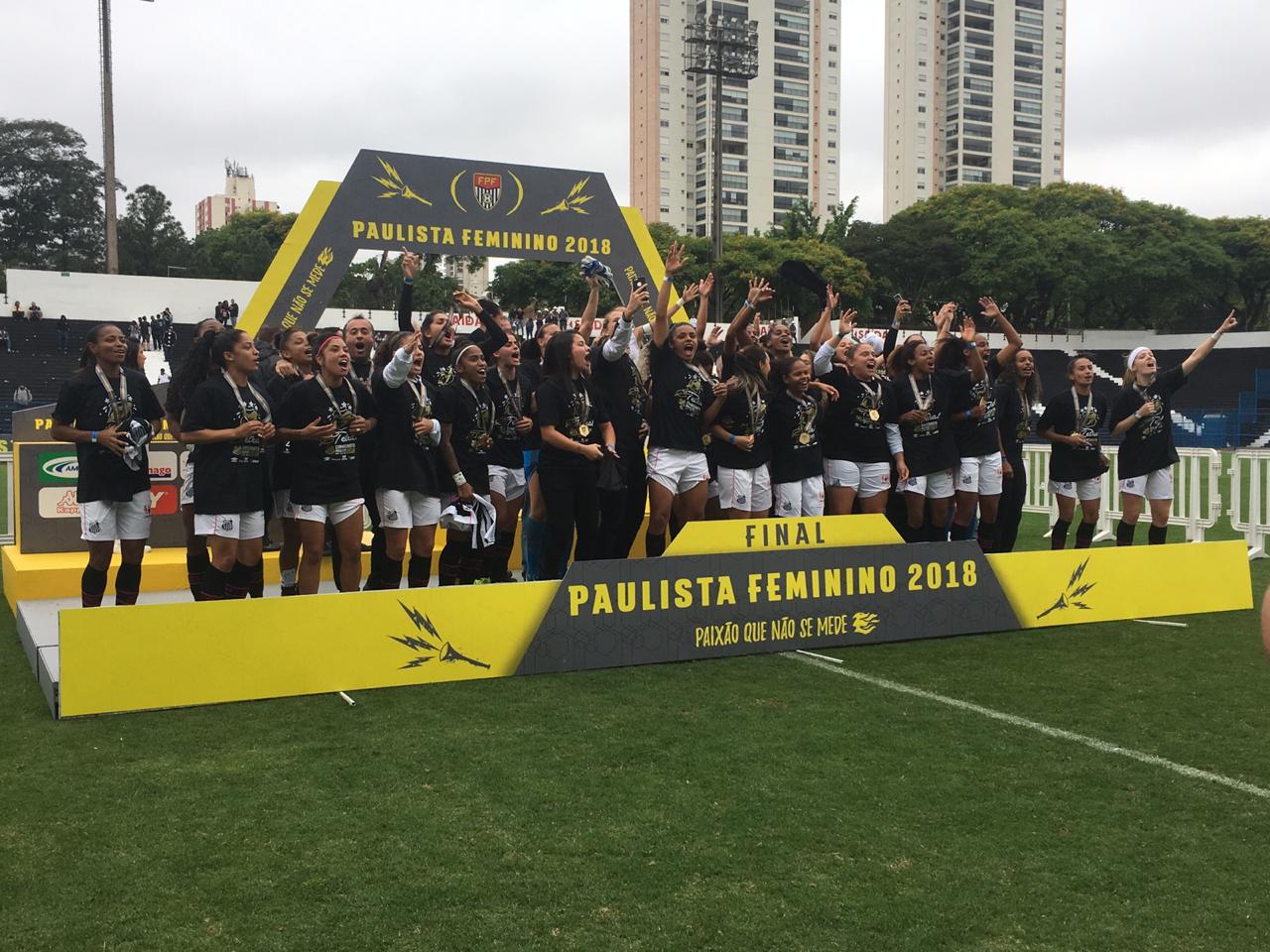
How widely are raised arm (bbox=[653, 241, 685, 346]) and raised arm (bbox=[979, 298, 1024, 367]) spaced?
2.27 metres

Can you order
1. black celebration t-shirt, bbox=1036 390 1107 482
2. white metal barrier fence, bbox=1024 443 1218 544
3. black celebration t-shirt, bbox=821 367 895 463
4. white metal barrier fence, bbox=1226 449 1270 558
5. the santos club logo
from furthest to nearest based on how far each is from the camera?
white metal barrier fence, bbox=1024 443 1218 544, white metal barrier fence, bbox=1226 449 1270 558, black celebration t-shirt, bbox=1036 390 1107 482, black celebration t-shirt, bbox=821 367 895 463, the santos club logo

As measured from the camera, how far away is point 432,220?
10.6 m

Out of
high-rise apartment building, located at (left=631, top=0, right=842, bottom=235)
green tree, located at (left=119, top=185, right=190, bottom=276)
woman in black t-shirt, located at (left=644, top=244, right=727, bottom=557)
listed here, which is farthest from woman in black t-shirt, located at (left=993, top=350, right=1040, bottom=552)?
high-rise apartment building, located at (left=631, top=0, right=842, bottom=235)

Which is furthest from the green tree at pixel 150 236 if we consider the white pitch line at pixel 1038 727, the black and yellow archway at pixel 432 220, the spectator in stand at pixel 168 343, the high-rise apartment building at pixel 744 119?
the white pitch line at pixel 1038 727

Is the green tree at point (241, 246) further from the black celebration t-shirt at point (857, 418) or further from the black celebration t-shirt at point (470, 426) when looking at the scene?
the black celebration t-shirt at point (857, 418)

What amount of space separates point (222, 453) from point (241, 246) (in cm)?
6251

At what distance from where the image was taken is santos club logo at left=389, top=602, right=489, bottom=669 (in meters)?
5.55

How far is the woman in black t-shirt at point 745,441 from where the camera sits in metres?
7.10

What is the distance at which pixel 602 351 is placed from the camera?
6988 mm

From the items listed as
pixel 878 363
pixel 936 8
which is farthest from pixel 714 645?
pixel 936 8

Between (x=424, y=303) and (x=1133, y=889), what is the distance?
50135 millimetres

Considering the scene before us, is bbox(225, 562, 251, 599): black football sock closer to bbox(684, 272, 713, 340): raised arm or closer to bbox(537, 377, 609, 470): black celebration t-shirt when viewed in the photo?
bbox(537, 377, 609, 470): black celebration t-shirt

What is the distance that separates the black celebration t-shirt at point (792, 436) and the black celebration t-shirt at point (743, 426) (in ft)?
0.41

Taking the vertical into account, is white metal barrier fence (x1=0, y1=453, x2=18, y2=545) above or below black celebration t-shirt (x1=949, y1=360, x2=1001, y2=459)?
below
